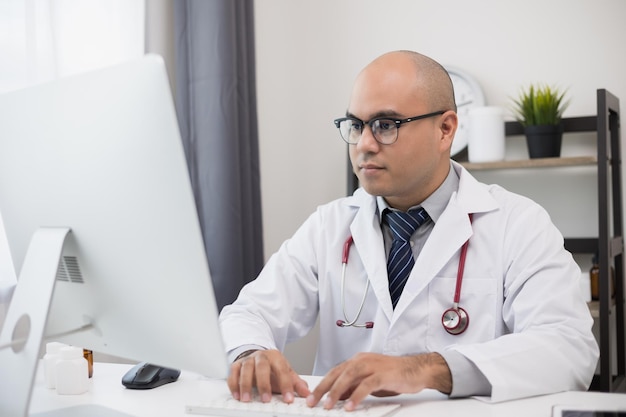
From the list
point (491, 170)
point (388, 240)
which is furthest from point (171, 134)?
point (491, 170)

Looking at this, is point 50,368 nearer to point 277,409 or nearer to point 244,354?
point 244,354

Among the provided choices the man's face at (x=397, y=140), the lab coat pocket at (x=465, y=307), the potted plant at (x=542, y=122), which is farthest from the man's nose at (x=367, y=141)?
the potted plant at (x=542, y=122)

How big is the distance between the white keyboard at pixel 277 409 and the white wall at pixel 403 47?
5.95ft

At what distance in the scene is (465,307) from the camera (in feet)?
5.16

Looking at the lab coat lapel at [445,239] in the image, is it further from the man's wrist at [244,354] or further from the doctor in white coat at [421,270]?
the man's wrist at [244,354]

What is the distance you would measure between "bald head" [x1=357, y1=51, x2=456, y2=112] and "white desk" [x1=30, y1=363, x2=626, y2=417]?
27.5 inches

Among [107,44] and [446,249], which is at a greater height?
[107,44]

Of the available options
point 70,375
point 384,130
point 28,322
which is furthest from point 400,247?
point 28,322

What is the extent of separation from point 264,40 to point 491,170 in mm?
1061

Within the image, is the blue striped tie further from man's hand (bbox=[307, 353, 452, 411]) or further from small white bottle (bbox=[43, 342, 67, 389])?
small white bottle (bbox=[43, 342, 67, 389])

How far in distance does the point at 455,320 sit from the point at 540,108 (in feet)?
3.94

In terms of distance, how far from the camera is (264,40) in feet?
9.94

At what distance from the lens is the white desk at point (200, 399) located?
1.14 metres

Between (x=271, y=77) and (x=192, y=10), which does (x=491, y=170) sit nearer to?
(x=271, y=77)
